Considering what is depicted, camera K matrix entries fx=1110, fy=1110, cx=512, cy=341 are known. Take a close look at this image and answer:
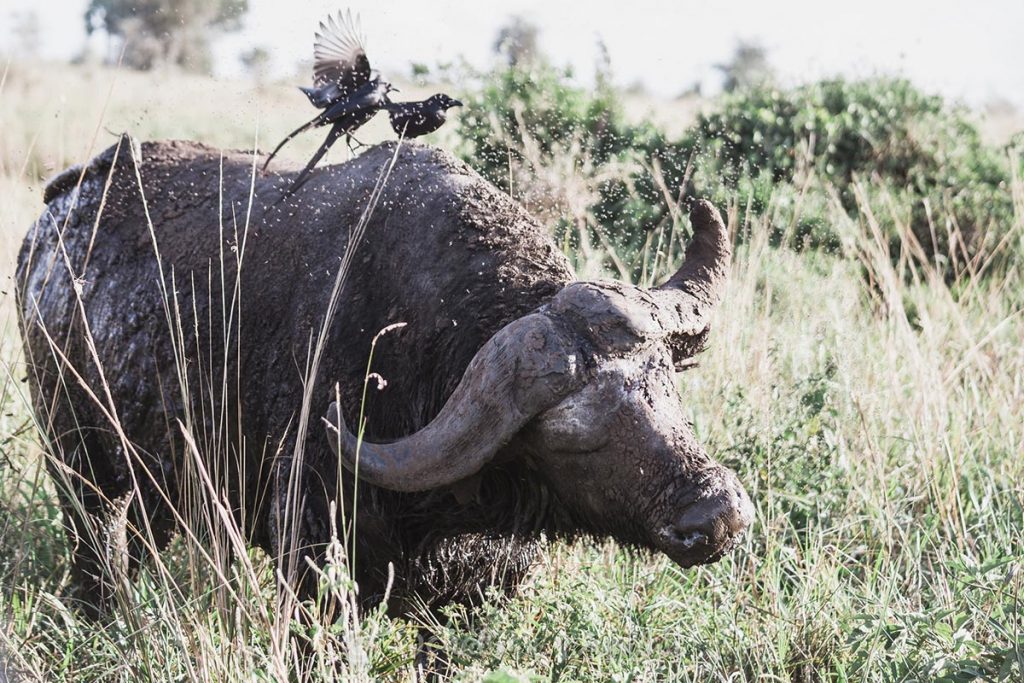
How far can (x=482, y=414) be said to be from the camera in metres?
3.26

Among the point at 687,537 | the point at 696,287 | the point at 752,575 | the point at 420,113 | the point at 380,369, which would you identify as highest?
the point at 420,113

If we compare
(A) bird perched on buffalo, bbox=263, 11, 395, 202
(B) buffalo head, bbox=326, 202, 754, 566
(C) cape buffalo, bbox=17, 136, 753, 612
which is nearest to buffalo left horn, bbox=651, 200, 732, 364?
(C) cape buffalo, bbox=17, 136, 753, 612

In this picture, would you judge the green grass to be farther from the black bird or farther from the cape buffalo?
the black bird

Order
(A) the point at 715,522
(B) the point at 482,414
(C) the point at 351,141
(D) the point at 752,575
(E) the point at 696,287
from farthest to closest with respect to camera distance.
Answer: (C) the point at 351,141, (D) the point at 752,575, (E) the point at 696,287, (B) the point at 482,414, (A) the point at 715,522

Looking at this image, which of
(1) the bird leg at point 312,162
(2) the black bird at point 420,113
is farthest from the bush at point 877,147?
(1) the bird leg at point 312,162

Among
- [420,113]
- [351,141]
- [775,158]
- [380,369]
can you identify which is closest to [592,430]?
[380,369]

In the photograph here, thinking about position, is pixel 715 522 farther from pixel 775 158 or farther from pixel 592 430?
pixel 775 158

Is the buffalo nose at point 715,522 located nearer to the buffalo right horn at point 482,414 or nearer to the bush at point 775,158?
the buffalo right horn at point 482,414

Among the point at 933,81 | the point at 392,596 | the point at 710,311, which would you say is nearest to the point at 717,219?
the point at 710,311

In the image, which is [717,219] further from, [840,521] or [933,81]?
[933,81]

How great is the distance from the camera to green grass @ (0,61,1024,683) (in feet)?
11.6

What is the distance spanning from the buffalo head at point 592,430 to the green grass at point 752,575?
509 mm

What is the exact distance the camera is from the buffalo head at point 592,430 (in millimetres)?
3172

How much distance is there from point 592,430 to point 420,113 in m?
1.94
